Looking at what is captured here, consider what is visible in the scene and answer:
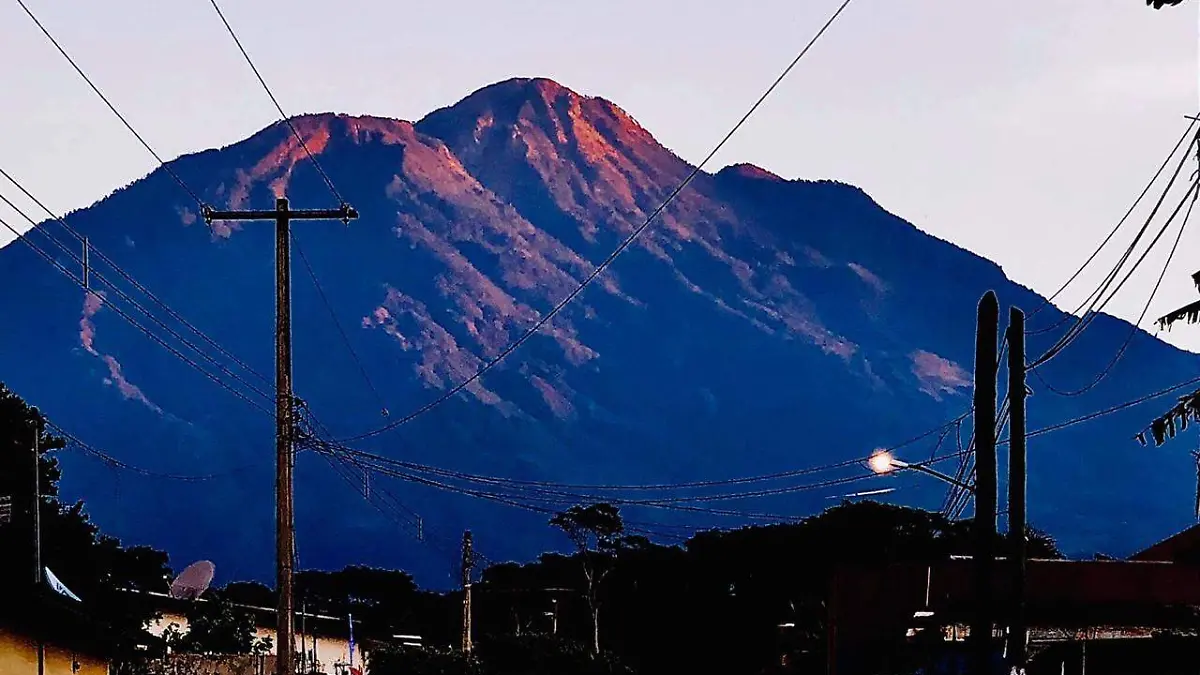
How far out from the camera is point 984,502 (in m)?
28.3

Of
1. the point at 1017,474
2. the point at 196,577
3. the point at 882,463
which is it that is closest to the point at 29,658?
the point at 1017,474

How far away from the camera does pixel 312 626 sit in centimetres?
10512

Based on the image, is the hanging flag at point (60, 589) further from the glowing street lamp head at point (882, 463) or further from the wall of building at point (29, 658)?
the glowing street lamp head at point (882, 463)

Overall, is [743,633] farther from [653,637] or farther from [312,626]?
[312,626]

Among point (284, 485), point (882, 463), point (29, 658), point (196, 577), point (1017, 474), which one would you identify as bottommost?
point (29, 658)

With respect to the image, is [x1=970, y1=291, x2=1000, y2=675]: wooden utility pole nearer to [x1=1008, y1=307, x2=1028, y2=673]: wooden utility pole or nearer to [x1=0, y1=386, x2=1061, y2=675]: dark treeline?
[x1=1008, y1=307, x2=1028, y2=673]: wooden utility pole

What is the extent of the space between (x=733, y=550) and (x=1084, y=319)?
91.4 m

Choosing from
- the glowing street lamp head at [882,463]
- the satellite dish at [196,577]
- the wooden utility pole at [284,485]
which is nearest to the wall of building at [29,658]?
the wooden utility pole at [284,485]

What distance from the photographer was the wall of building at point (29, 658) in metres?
27.3

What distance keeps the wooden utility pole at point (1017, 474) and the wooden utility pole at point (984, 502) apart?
6.72ft

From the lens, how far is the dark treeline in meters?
70.0

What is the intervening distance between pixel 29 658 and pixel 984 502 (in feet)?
45.0

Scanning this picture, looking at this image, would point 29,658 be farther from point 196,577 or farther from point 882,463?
point 196,577

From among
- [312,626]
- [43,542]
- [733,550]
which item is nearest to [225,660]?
[43,542]
